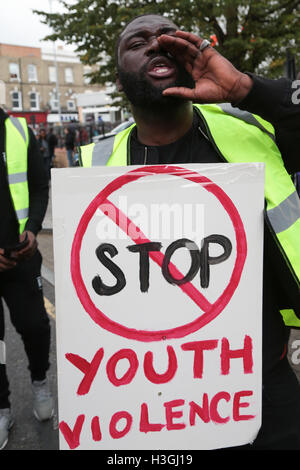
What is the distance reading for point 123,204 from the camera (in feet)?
3.49

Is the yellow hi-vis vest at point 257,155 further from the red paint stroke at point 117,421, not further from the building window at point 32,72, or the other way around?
the building window at point 32,72

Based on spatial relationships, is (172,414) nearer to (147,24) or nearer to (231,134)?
(231,134)

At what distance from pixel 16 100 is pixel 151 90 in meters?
41.7

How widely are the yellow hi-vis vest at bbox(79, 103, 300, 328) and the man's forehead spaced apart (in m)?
0.25

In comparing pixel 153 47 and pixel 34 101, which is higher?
pixel 34 101

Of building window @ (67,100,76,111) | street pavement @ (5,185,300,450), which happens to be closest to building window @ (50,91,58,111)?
building window @ (67,100,76,111)

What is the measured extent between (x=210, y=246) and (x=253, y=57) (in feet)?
26.7

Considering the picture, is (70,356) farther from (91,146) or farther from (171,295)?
(91,146)

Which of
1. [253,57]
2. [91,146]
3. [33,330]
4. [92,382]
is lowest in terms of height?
[33,330]

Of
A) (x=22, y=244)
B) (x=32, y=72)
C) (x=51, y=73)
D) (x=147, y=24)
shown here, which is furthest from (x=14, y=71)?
(x=147, y=24)

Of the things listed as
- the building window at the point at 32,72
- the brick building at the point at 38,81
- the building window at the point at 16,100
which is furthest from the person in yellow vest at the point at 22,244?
the building window at the point at 32,72

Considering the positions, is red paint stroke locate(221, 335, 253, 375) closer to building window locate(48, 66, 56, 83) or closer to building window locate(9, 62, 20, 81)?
building window locate(9, 62, 20, 81)

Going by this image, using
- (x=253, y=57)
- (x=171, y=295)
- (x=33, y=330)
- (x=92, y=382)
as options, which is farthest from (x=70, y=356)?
(x=253, y=57)

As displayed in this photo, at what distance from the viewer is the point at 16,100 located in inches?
1560
